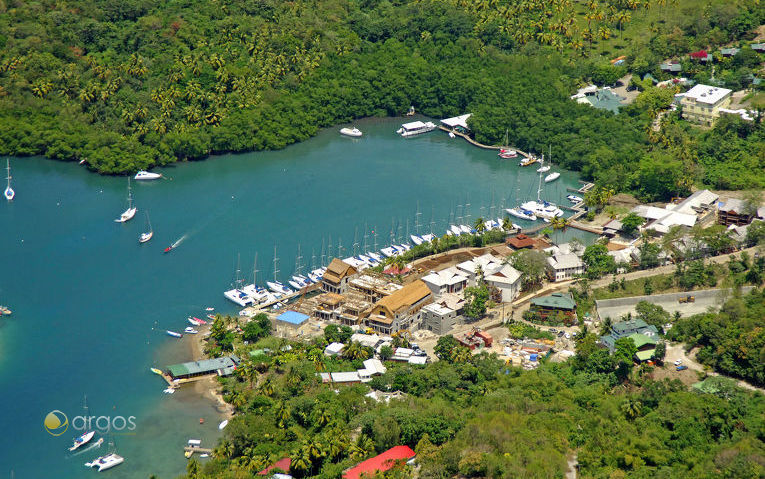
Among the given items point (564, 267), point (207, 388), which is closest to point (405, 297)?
point (564, 267)

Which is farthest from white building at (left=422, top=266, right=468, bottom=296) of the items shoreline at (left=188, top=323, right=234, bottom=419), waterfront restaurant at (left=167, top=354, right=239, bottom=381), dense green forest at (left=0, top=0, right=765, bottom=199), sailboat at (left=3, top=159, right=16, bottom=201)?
sailboat at (left=3, top=159, right=16, bottom=201)

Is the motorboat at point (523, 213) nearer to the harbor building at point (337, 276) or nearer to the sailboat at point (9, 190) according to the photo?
the harbor building at point (337, 276)

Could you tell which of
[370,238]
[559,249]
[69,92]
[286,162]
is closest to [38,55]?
[69,92]

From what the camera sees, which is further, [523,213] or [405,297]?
[523,213]

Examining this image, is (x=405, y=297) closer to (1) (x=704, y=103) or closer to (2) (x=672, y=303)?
(2) (x=672, y=303)

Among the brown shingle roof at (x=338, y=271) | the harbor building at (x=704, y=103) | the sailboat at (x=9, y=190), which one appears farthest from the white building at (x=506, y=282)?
the sailboat at (x=9, y=190)
